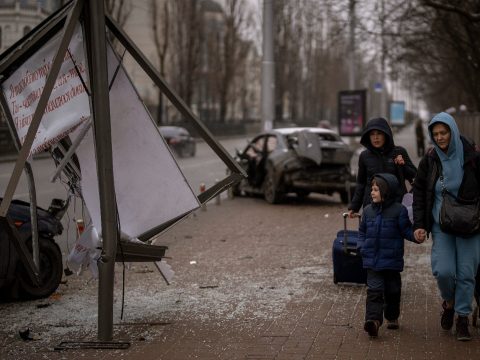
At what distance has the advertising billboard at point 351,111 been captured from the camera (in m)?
32.6

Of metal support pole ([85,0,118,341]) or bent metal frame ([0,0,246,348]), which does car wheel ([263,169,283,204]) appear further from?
metal support pole ([85,0,118,341])

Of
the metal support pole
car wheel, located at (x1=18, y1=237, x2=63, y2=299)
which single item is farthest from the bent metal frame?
car wheel, located at (x1=18, y1=237, x2=63, y2=299)

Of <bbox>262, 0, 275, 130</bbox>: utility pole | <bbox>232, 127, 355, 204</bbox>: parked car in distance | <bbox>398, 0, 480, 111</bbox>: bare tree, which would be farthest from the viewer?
<bbox>398, 0, 480, 111</bbox>: bare tree

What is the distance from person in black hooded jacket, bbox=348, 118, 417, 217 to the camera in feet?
23.7

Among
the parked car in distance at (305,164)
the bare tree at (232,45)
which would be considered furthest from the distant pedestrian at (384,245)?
the bare tree at (232,45)

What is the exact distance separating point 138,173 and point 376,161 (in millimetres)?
2066

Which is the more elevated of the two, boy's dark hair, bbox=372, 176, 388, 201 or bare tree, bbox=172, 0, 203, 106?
bare tree, bbox=172, 0, 203, 106

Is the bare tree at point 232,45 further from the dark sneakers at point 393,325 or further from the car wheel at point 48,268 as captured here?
the dark sneakers at point 393,325

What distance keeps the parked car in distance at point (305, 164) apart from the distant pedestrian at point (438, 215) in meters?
10.1

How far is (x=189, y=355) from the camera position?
19.2 feet

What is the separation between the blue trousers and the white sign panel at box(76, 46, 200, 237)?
6.88 feet

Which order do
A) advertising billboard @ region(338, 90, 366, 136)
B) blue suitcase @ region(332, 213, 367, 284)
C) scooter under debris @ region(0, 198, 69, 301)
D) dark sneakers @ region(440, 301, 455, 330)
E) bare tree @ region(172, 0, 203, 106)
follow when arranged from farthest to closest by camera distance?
bare tree @ region(172, 0, 203, 106), advertising billboard @ region(338, 90, 366, 136), blue suitcase @ region(332, 213, 367, 284), scooter under debris @ region(0, 198, 69, 301), dark sneakers @ region(440, 301, 455, 330)

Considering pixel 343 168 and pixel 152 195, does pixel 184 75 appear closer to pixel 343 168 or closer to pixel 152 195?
pixel 343 168

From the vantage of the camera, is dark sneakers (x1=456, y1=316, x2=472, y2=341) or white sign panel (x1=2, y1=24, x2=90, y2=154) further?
white sign panel (x1=2, y1=24, x2=90, y2=154)
